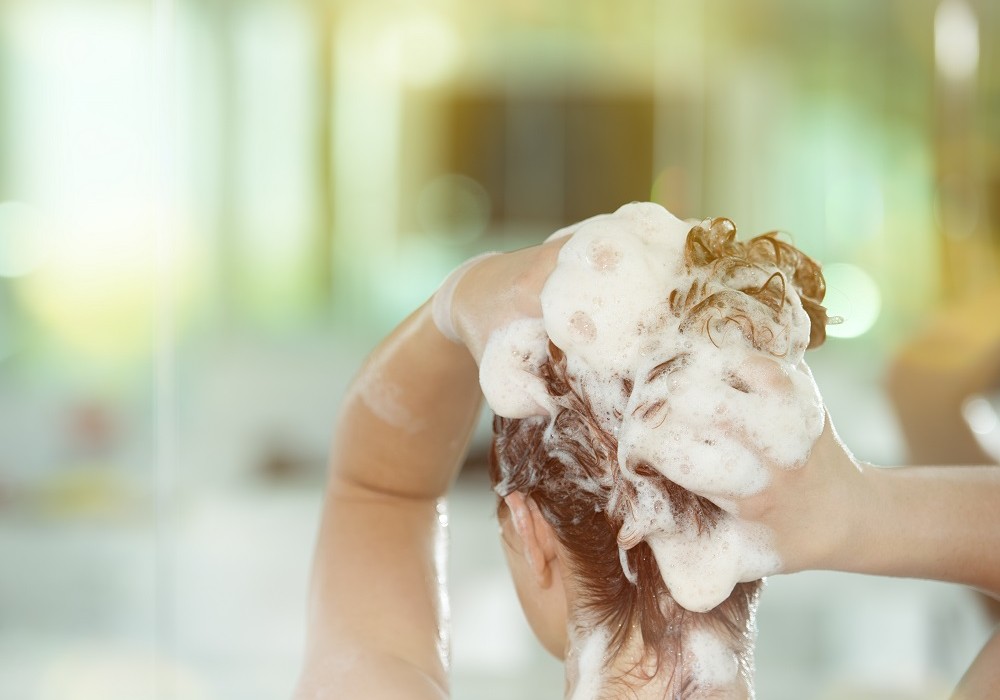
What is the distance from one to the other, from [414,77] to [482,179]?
1.54 feet

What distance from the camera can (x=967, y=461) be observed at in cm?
163

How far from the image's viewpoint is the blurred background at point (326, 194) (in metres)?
3.40

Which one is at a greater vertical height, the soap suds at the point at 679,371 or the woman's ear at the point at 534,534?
the soap suds at the point at 679,371

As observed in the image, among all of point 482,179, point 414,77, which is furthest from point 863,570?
point 414,77

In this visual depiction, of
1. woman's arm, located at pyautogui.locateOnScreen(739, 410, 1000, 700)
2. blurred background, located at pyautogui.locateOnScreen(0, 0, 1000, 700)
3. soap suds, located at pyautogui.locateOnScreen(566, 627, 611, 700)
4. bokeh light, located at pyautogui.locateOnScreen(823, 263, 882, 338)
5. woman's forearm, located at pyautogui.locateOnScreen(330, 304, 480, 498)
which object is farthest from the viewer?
bokeh light, located at pyautogui.locateOnScreen(823, 263, 882, 338)

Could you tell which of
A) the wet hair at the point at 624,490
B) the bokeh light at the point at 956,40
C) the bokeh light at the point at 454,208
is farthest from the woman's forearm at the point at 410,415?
the bokeh light at the point at 956,40

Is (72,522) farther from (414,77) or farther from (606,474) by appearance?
(606,474)

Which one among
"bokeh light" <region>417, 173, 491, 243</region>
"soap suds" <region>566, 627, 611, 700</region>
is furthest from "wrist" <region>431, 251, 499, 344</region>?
"bokeh light" <region>417, 173, 491, 243</region>

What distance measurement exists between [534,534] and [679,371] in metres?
0.22

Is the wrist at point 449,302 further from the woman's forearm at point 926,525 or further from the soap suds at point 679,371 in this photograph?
the woman's forearm at point 926,525

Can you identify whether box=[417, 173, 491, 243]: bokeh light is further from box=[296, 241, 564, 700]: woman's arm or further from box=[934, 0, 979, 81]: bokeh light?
box=[296, 241, 564, 700]: woman's arm

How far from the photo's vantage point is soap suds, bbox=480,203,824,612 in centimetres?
74

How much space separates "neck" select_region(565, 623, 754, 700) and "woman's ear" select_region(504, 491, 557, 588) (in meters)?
0.08

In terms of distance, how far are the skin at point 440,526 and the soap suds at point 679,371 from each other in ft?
0.08
